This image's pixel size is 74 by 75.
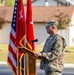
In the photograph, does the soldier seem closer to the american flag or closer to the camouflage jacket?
the camouflage jacket

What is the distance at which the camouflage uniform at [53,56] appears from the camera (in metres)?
7.40

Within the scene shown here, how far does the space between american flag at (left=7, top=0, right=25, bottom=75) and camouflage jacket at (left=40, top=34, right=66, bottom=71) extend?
1.87 meters

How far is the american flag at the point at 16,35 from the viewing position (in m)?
9.37

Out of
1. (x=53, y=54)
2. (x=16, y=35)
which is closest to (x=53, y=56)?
(x=53, y=54)

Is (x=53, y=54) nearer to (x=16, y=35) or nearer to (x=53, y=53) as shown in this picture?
(x=53, y=53)

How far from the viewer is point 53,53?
7.40m

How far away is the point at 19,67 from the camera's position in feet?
30.3

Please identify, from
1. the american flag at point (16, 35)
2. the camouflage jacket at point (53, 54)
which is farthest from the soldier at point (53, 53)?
the american flag at point (16, 35)

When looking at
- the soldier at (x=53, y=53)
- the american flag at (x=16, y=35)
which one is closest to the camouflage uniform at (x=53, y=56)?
the soldier at (x=53, y=53)

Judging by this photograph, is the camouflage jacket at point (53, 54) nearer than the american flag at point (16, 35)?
Yes

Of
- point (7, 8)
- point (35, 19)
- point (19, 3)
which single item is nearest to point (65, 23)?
point (35, 19)

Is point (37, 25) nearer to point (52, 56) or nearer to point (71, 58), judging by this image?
point (71, 58)

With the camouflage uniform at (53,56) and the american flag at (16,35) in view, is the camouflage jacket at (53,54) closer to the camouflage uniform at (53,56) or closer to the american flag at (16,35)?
the camouflage uniform at (53,56)

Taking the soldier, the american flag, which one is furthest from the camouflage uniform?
the american flag
